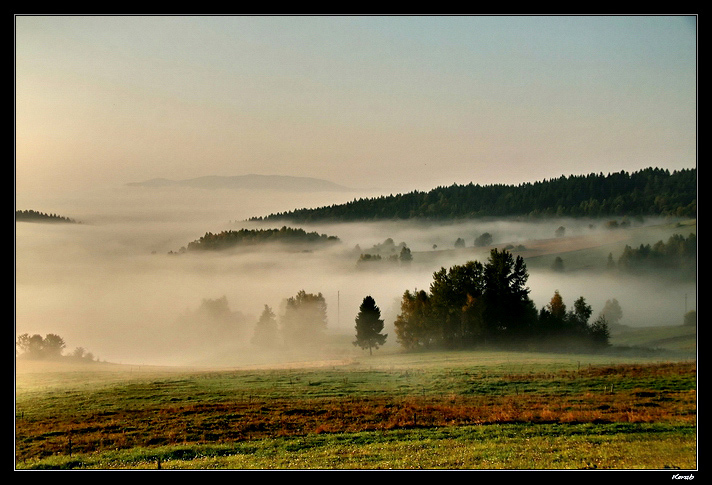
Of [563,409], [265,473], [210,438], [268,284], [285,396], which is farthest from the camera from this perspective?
[268,284]

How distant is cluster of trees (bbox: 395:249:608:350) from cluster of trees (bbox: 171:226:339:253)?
17.9 feet

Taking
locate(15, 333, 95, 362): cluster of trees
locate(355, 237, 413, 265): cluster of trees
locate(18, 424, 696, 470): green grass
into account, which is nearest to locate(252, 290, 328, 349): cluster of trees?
locate(355, 237, 413, 265): cluster of trees

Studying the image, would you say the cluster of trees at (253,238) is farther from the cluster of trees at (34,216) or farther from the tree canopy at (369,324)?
the cluster of trees at (34,216)

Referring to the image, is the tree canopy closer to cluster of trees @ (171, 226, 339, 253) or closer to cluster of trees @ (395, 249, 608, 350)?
cluster of trees @ (395, 249, 608, 350)

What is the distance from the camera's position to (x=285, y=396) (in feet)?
83.4

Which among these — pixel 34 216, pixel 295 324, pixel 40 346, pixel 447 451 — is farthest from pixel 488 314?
pixel 34 216

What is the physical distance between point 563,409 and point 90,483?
54.9ft

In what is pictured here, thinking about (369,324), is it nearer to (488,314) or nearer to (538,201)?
(488,314)

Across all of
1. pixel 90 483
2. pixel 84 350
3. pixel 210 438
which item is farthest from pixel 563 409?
pixel 84 350

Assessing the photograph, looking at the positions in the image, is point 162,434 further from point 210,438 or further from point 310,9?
point 310,9

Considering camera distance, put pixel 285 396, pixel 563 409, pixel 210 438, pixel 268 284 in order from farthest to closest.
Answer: pixel 268 284
pixel 285 396
pixel 563 409
pixel 210 438

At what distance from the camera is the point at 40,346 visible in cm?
2519

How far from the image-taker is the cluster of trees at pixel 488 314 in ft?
99.3

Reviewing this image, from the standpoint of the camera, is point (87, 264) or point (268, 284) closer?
point (87, 264)
